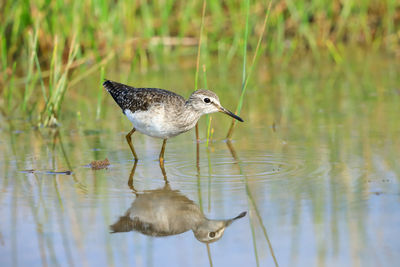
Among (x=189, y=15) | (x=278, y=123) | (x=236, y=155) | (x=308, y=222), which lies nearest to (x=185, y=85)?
(x=189, y=15)

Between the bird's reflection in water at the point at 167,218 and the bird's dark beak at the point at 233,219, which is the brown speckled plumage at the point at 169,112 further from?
the bird's dark beak at the point at 233,219

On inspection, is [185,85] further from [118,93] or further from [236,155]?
[236,155]

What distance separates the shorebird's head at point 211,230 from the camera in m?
4.11

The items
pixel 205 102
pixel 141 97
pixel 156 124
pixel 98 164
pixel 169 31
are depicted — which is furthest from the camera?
pixel 169 31

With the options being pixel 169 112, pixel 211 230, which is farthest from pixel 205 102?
pixel 211 230

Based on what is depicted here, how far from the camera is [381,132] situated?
683cm

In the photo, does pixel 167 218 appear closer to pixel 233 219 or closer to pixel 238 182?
pixel 233 219

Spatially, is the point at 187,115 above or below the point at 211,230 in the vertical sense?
above

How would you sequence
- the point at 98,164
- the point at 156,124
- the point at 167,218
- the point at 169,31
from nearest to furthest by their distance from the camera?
the point at 167,218 < the point at 98,164 < the point at 156,124 < the point at 169,31

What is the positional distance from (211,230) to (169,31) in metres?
8.21

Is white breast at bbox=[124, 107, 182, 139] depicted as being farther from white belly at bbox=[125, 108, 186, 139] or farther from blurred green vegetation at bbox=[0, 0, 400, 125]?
blurred green vegetation at bbox=[0, 0, 400, 125]

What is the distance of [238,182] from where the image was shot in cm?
531

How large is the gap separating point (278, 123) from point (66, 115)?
279 centimetres

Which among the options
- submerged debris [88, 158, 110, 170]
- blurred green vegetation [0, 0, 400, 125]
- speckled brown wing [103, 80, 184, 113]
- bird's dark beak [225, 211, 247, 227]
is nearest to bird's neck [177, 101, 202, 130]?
speckled brown wing [103, 80, 184, 113]
